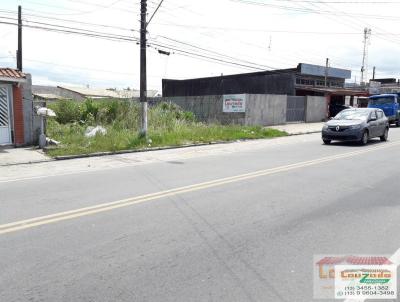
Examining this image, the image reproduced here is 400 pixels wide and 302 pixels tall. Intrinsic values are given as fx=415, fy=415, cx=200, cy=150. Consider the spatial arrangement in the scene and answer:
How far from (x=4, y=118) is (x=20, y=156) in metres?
2.82

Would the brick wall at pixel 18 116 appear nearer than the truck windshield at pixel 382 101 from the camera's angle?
Yes

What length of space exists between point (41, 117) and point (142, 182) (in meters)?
8.93

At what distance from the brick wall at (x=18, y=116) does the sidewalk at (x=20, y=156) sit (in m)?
0.57

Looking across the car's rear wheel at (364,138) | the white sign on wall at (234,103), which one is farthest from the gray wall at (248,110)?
the car's rear wheel at (364,138)

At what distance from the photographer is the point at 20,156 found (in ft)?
44.1

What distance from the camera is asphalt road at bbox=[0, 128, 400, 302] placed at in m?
3.80

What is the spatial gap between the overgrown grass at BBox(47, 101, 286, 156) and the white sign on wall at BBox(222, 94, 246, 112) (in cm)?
314

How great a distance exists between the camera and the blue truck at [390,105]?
96.2 ft

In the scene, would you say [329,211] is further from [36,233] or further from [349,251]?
[36,233]

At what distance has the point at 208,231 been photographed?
5.36 m

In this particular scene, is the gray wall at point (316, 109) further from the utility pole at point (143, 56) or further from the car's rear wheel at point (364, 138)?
the utility pole at point (143, 56)

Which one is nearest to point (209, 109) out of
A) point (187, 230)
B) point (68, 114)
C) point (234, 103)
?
point (234, 103)

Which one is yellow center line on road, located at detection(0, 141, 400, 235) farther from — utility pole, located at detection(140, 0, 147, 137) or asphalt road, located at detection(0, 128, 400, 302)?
Result: utility pole, located at detection(140, 0, 147, 137)

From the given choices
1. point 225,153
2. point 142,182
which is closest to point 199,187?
point 142,182
